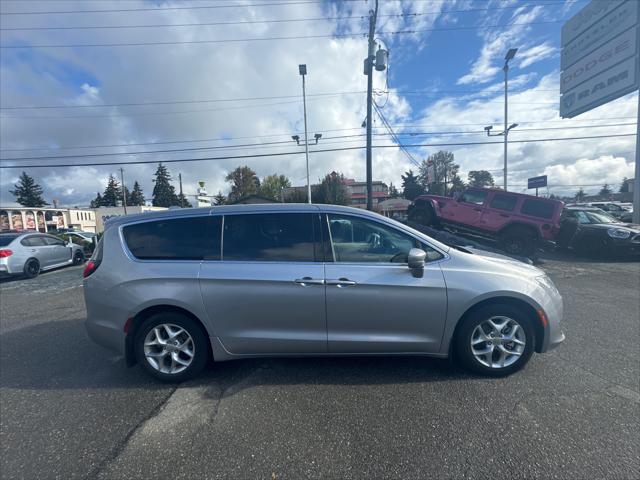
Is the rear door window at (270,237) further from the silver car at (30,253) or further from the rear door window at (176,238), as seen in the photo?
the silver car at (30,253)

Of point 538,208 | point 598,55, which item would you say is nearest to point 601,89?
A: point 598,55

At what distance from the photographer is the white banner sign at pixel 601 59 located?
1255 cm

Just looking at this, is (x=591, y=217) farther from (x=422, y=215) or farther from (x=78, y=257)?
(x=78, y=257)

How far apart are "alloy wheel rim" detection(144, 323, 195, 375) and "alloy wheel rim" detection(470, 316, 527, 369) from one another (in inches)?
109

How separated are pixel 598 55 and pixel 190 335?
2034 centimetres

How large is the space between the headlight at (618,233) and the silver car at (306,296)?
30.8ft

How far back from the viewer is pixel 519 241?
9.75 m

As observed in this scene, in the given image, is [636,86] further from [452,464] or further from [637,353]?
[452,464]

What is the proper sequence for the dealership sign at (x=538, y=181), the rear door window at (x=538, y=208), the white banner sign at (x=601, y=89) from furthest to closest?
1. the dealership sign at (x=538, y=181)
2. the white banner sign at (x=601, y=89)
3. the rear door window at (x=538, y=208)

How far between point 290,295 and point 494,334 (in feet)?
6.55

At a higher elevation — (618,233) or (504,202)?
(504,202)

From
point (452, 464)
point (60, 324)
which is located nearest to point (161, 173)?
point (60, 324)

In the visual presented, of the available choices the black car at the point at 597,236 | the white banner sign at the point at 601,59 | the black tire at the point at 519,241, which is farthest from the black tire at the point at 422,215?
the white banner sign at the point at 601,59

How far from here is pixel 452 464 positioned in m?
1.97
